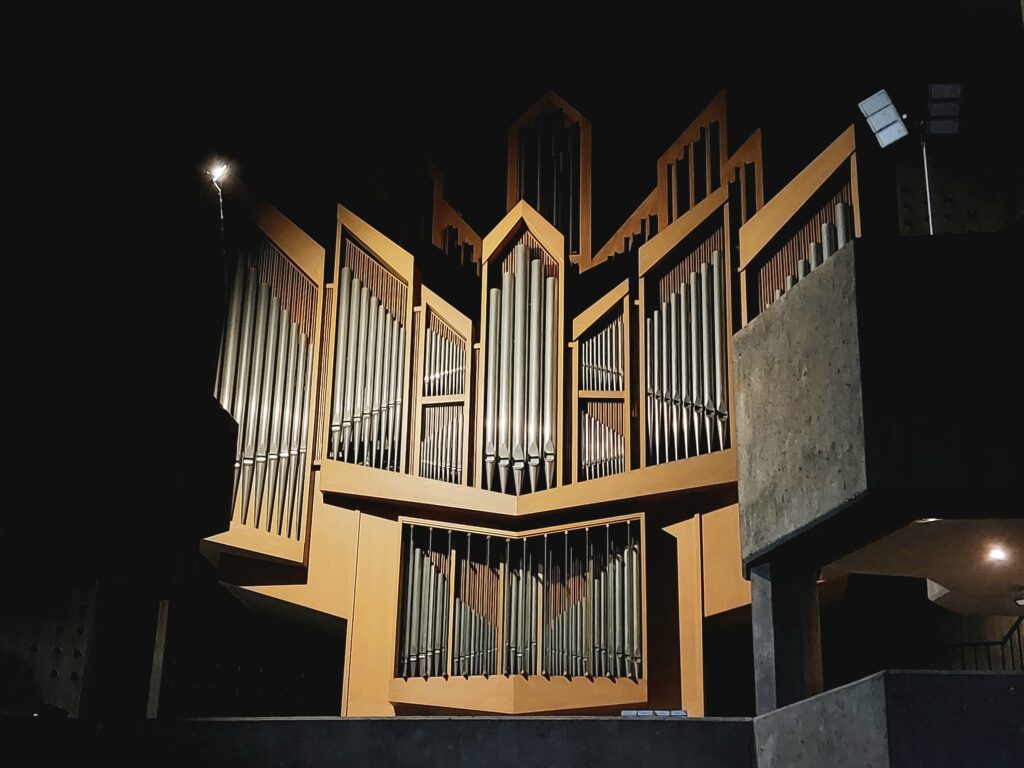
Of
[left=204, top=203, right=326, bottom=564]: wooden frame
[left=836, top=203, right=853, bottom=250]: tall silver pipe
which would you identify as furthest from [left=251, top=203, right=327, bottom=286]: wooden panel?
[left=836, top=203, right=853, bottom=250]: tall silver pipe

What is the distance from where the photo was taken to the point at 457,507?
1183 cm

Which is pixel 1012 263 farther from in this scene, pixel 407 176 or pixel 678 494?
pixel 407 176

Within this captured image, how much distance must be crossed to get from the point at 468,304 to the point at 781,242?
3.51 m

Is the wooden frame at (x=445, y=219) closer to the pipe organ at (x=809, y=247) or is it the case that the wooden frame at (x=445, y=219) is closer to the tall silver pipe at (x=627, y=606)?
the pipe organ at (x=809, y=247)

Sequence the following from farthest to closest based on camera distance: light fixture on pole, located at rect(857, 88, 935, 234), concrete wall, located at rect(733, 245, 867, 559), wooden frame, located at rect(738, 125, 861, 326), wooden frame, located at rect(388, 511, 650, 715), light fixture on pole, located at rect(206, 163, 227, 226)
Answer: wooden frame, located at rect(388, 511, 650, 715) → light fixture on pole, located at rect(206, 163, 227, 226) → wooden frame, located at rect(738, 125, 861, 326) → light fixture on pole, located at rect(857, 88, 935, 234) → concrete wall, located at rect(733, 245, 867, 559)

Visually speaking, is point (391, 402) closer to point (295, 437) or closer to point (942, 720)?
point (295, 437)

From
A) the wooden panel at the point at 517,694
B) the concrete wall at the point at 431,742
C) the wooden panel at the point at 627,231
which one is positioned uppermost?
the wooden panel at the point at 627,231

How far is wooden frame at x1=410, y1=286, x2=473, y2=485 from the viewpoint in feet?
40.0

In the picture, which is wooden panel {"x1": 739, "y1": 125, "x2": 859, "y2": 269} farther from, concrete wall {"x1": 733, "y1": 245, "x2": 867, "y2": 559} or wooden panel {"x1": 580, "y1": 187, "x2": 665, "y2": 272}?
wooden panel {"x1": 580, "y1": 187, "x2": 665, "y2": 272}

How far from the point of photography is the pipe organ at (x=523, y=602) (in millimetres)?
11242

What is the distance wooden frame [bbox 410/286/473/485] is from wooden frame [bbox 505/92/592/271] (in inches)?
63.8

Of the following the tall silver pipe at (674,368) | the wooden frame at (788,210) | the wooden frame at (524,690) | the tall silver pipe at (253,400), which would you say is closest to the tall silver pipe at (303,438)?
the tall silver pipe at (253,400)

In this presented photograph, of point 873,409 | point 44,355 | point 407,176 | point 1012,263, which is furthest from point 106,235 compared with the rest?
point 407,176

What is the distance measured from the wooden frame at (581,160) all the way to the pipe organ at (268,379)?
2663 mm
